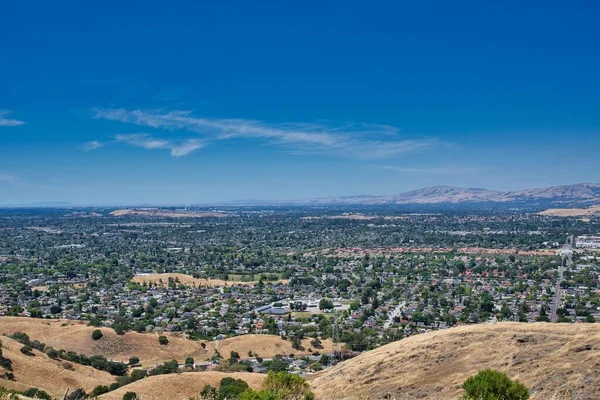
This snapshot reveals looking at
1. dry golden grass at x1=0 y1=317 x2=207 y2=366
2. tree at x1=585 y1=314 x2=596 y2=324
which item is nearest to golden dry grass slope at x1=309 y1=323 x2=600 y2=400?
dry golden grass at x1=0 y1=317 x2=207 y2=366

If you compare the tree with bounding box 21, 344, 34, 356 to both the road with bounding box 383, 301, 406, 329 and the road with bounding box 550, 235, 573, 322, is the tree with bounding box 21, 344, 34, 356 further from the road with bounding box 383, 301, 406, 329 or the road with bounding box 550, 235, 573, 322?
the road with bounding box 550, 235, 573, 322

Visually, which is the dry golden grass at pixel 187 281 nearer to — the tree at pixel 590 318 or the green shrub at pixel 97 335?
the green shrub at pixel 97 335

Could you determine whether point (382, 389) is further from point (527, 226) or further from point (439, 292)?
point (527, 226)

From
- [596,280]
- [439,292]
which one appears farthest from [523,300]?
[596,280]

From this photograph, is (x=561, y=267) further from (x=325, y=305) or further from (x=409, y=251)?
(x=325, y=305)

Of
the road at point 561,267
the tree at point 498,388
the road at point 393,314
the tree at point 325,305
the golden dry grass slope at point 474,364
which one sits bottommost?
the road at point 393,314

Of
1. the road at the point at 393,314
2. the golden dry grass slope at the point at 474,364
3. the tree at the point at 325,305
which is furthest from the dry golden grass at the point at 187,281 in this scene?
the golden dry grass slope at the point at 474,364
